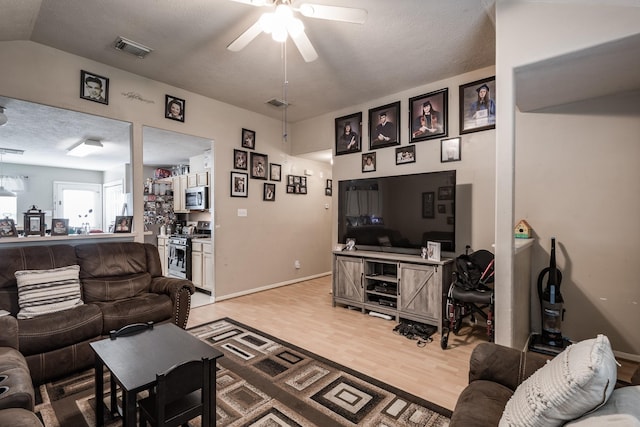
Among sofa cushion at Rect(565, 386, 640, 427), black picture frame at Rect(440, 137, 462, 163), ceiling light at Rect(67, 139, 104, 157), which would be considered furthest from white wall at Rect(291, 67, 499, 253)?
ceiling light at Rect(67, 139, 104, 157)

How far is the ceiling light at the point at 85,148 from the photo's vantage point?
209 inches

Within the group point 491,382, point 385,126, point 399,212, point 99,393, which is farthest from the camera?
point 385,126

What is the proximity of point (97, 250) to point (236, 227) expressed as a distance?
190 centimetres

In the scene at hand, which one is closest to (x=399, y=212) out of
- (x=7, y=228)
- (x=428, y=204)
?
(x=428, y=204)

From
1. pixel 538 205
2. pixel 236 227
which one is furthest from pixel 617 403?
pixel 236 227

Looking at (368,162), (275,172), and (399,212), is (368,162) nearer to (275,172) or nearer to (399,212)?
(399,212)

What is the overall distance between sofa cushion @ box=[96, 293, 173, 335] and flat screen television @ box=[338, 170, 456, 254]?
2415 millimetres

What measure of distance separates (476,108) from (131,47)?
3653 millimetres

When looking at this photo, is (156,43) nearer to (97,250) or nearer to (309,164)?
(97,250)

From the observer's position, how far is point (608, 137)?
2.78 meters

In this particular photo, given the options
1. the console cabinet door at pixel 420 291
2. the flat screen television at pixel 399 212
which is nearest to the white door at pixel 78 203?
the flat screen television at pixel 399 212

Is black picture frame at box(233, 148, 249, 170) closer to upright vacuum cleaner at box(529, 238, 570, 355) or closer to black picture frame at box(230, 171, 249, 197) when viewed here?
black picture frame at box(230, 171, 249, 197)

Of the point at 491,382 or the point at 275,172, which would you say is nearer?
the point at 491,382

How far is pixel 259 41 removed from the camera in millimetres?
2865
